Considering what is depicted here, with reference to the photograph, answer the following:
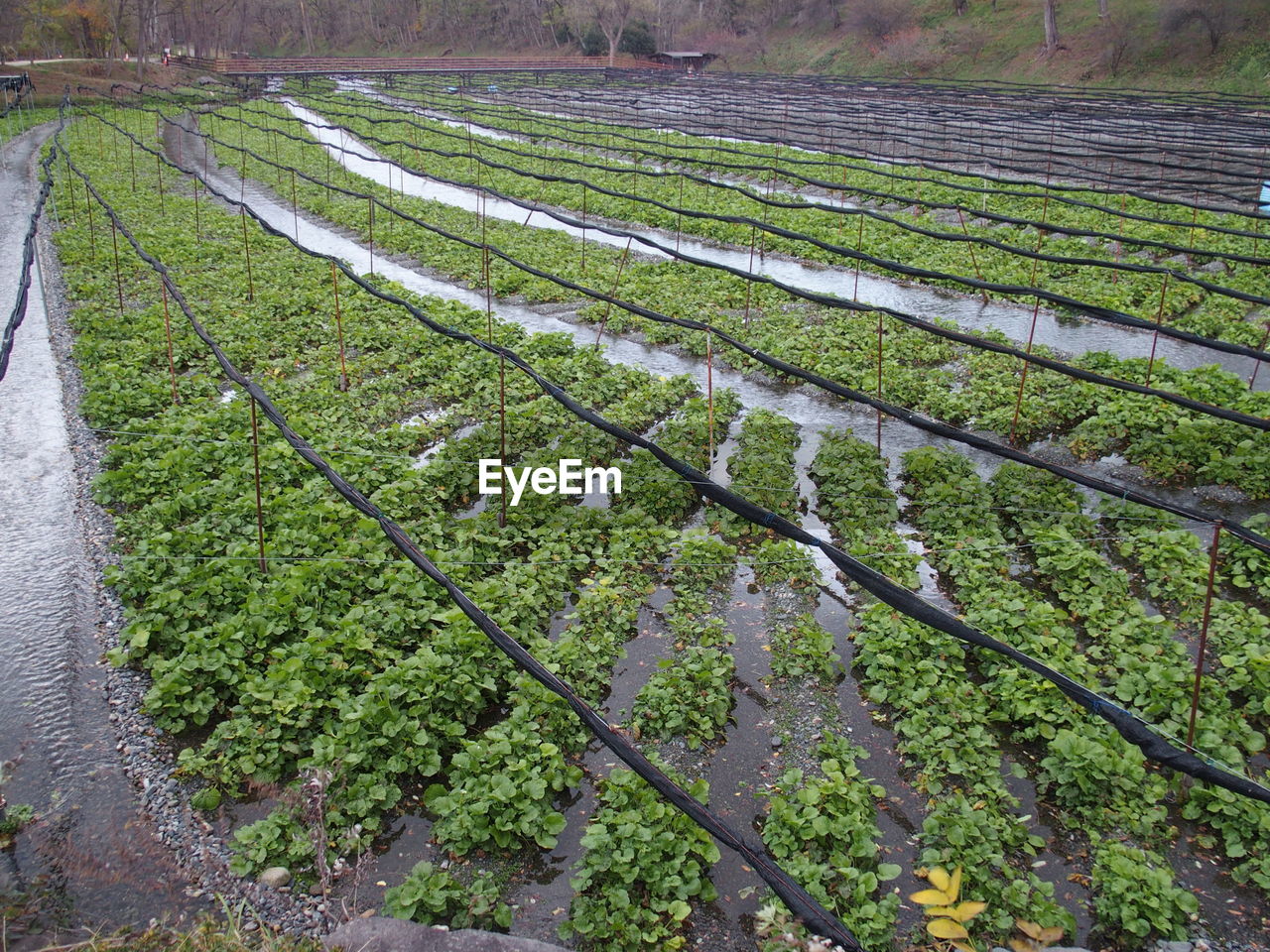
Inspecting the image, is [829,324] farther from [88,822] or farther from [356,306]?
[88,822]

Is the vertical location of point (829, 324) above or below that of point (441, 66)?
below

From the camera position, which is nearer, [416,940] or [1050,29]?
[416,940]

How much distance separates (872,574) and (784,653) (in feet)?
→ 6.54

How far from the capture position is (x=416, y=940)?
456cm

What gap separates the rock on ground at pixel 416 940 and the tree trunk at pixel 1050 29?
181 feet

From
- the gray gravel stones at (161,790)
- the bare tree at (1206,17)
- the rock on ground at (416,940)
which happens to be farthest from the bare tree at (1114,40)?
the rock on ground at (416,940)

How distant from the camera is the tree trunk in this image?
48281 millimetres

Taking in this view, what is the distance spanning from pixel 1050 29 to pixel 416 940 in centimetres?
5577

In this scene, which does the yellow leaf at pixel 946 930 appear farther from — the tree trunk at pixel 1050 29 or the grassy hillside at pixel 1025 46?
the tree trunk at pixel 1050 29

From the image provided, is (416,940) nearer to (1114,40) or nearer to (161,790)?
(161,790)

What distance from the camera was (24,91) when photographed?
44969 mm

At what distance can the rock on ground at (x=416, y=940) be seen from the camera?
453cm

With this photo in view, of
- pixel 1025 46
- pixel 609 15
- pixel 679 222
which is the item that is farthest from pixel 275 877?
pixel 609 15

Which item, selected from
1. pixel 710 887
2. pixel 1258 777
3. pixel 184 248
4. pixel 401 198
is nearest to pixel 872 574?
pixel 710 887
